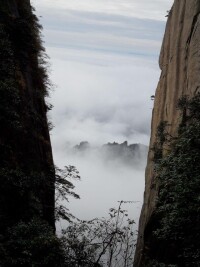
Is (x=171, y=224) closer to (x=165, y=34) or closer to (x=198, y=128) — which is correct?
(x=198, y=128)

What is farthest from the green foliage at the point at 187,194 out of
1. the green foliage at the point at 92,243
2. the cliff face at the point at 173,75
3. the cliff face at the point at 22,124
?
the cliff face at the point at 22,124

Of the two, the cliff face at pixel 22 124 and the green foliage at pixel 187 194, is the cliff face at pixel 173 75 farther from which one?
the cliff face at pixel 22 124

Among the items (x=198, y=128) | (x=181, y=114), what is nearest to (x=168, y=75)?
(x=181, y=114)

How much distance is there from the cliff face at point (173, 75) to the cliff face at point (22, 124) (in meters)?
5.16

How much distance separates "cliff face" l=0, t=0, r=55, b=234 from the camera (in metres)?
12.9

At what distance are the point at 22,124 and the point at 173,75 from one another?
8.94 metres

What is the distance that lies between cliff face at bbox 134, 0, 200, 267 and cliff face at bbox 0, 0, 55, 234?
16.9 feet

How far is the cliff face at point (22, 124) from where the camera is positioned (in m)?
12.9

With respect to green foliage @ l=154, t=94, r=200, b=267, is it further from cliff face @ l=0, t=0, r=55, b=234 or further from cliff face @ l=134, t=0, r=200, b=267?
cliff face @ l=0, t=0, r=55, b=234

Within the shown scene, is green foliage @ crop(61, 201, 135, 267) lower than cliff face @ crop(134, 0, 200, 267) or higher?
lower

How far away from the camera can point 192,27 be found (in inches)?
730

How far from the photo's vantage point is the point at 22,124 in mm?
16141

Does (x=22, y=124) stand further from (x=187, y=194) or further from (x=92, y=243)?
(x=187, y=194)

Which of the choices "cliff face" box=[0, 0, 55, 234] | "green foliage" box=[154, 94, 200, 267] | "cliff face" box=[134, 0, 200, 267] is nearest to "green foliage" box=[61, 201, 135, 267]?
"cliff face" box=[134, 0, 200, 267]
